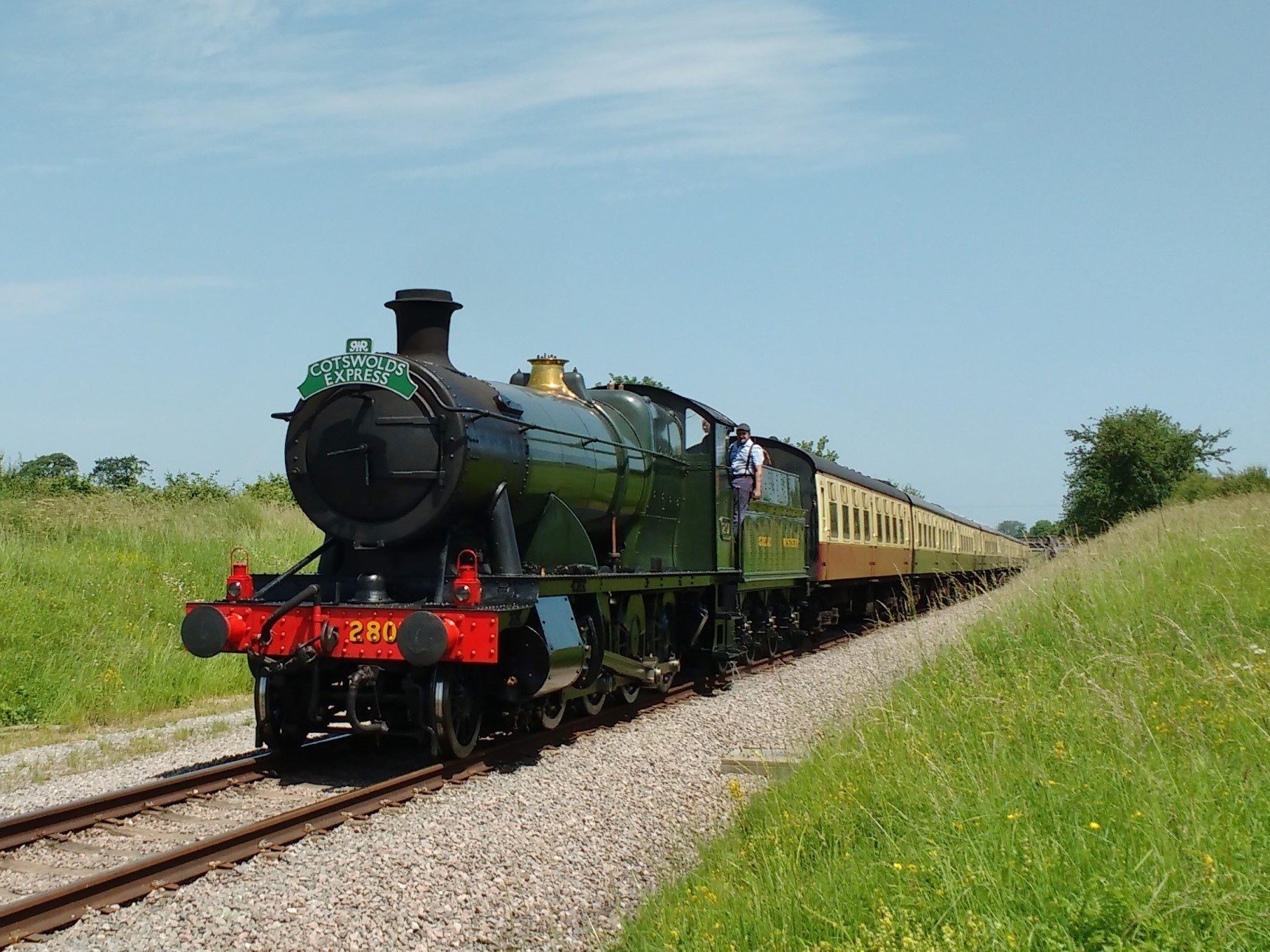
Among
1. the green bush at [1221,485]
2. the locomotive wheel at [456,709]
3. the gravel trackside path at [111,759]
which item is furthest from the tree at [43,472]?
the green bush at [1221,485]

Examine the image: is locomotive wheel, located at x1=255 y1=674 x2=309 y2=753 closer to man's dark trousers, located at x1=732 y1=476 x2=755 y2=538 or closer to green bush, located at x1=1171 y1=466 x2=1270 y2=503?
man's dark trousers, located at x1=732 y1=476 x2=755 y2=538

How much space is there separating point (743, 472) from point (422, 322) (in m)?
5.53

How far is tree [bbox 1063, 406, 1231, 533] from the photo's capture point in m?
39.0

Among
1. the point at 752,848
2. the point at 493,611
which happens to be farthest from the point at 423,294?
the point at 752,848

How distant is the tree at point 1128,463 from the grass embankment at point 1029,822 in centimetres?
3303

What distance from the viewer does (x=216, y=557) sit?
51.9 ft

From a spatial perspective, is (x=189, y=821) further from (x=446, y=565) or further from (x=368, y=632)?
(x=446, y=565)

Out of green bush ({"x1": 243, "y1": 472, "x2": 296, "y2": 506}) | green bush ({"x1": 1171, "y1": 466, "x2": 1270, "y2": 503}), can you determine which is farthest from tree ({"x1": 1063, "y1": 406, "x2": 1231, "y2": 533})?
green bush ({"x1": 243, "y1": 472, "x2": 296, "y2": 506})

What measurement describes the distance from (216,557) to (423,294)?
27.0 ft

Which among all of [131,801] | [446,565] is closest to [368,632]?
[446,565]

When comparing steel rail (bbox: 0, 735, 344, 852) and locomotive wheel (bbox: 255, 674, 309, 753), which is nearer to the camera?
steel rail (bbox: 0, 735, 344, 852)

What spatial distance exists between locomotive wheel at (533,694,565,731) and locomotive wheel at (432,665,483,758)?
2.28ft

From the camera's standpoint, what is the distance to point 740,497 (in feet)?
44.3

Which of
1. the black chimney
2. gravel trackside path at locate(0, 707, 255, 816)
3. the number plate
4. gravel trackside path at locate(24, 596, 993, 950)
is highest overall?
the black chimney
